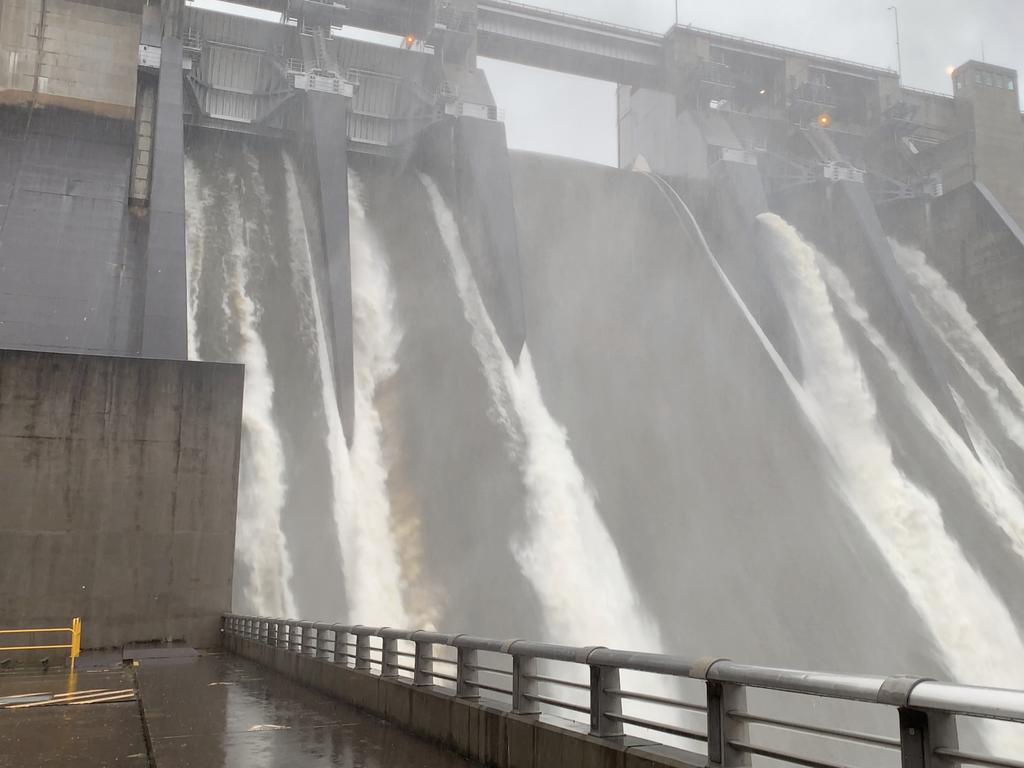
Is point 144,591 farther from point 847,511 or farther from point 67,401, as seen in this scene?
point 847,511

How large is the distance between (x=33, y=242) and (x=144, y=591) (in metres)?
10.7

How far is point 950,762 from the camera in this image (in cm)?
297

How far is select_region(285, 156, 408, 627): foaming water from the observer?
59.6 ft

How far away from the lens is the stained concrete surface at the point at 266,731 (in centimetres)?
585

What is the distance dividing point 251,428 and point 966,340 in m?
24.7

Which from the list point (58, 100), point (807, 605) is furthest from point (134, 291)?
point (807, 605)

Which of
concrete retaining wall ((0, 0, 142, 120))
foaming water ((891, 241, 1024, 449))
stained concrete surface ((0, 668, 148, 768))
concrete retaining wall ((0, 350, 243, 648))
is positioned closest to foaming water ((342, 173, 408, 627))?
concrete retaining wall ((0, 350, 243, 648))

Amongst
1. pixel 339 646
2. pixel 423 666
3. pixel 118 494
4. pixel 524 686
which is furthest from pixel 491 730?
pixel 118 494

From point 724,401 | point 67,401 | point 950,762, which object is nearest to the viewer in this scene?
point 950,762

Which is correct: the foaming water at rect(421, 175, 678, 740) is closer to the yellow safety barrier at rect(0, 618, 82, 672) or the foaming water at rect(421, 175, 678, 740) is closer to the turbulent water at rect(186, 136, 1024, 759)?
the turbulent water at rect(186, 136, 1024, 759)

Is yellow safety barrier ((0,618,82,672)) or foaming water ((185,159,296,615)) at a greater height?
foaming water ((185,159,296,615))

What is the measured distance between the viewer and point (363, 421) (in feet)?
72.3

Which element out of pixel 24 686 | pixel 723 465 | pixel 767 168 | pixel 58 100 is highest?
pixel 767 168

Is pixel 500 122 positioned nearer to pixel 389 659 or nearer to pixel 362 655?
pixel 362 655
